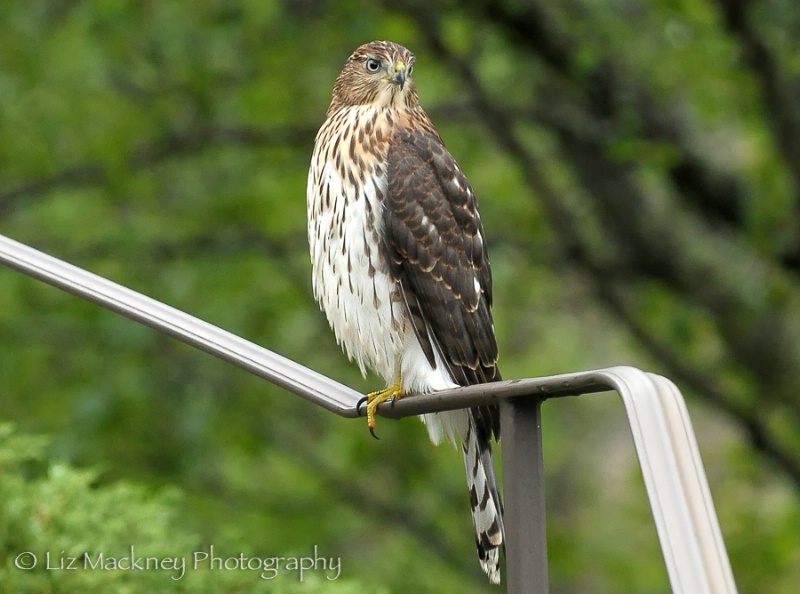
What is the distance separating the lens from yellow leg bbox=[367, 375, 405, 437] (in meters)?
2.98

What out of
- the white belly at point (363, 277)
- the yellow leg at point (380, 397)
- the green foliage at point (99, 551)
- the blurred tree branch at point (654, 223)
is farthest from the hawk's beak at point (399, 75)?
the blurred tree branch at point (654, 223)

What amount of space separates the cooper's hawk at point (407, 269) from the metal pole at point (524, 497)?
1589 mm

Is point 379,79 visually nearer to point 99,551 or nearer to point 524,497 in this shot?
point 99,551

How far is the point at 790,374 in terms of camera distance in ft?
22.5

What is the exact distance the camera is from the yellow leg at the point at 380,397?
9.79 ft

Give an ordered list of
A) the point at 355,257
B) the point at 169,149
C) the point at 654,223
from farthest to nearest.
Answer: the point at 169,149
the point at 654,223
the point at 355,257

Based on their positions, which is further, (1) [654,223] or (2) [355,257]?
(1) [654,223]

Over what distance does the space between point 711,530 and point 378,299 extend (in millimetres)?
2322

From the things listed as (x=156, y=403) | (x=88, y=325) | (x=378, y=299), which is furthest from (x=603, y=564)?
(x=378, y=299)

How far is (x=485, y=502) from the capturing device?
131 inches

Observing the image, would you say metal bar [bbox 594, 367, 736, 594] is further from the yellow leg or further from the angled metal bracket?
the yellow leg

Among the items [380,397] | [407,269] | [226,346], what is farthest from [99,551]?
[407,269]

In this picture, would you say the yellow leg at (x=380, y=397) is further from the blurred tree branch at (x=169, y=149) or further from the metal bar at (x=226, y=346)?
the blurred tree branch at (x=169, y=149)

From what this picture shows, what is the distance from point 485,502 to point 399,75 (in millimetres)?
1461
